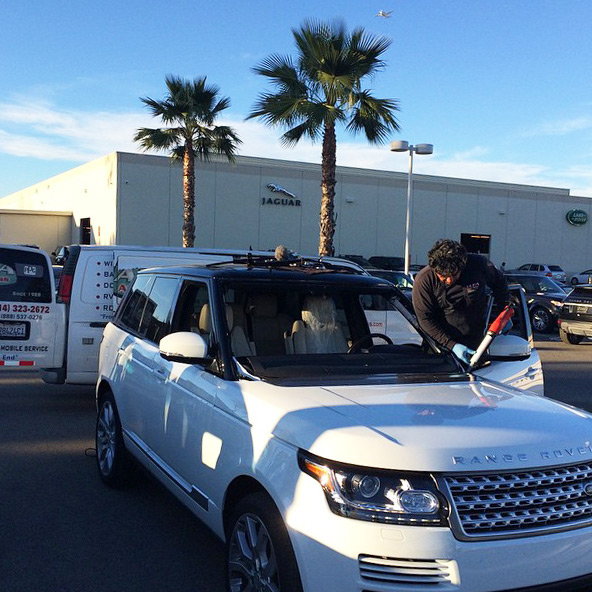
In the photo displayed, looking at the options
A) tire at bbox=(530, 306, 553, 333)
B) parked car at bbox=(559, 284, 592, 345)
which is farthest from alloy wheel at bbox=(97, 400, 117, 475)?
tire at bbox=(530, 306, 553, 333)

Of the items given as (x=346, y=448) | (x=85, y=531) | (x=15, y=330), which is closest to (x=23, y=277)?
(x=15, y=330)

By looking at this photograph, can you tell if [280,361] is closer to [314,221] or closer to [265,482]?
[265,482]

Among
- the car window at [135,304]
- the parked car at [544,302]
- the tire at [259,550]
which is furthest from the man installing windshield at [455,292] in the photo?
the parked car at [544,302]

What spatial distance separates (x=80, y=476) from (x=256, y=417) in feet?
10.3

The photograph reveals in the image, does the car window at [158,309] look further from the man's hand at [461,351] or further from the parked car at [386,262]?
the parked car at [386,262]

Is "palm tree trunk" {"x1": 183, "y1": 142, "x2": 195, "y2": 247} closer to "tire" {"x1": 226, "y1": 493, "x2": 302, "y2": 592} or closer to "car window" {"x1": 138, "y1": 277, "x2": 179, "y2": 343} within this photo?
"car window" {"x1": 138, "y1": 277, "x2": 179, "y2": 343}

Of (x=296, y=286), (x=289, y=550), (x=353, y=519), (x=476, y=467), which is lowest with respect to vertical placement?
(x=289, y=550)

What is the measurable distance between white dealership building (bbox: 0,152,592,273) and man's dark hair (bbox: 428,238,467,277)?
33.9m

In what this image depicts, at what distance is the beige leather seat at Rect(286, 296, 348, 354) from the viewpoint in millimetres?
4387

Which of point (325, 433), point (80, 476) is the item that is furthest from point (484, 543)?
point (80, 476)

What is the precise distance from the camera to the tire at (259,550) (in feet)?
8.88

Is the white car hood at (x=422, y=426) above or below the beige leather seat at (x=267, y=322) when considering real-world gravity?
below

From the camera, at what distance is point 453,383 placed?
12.3ft

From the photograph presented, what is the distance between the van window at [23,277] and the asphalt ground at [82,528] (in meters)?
1.37
